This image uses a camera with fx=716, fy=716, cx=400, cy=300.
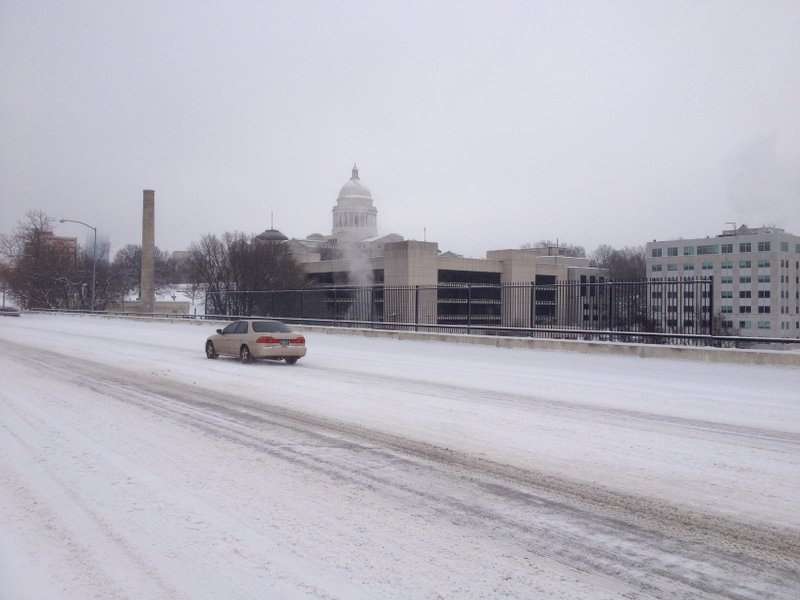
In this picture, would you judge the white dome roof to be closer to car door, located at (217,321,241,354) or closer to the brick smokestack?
the brick smokestack

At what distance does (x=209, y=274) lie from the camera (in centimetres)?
8812

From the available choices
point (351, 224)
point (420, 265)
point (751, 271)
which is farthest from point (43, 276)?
point (751, 271)

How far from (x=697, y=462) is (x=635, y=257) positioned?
138887 millimetres

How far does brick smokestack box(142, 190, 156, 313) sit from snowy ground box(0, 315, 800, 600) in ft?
199

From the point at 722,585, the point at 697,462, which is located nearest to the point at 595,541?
the point at 722,585

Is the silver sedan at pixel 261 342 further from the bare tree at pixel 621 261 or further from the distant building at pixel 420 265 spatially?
the bare tree at pixel 621 261

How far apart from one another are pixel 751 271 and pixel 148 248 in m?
75.9

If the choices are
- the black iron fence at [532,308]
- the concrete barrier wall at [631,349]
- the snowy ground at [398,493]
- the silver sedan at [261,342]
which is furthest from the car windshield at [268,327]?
the concrete barrier wall at [631,349]

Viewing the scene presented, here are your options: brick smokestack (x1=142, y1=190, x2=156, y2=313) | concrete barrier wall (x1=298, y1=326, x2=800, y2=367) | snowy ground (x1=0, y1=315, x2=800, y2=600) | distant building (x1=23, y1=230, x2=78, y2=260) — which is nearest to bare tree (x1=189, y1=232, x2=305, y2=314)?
brick smokestack (x1=142, y1=190, x2=156, y2=313)

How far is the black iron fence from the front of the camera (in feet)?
75.2

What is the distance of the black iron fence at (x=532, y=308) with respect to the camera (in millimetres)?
22906

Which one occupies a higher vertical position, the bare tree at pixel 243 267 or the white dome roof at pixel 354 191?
the white dome roof at pixel 354 191

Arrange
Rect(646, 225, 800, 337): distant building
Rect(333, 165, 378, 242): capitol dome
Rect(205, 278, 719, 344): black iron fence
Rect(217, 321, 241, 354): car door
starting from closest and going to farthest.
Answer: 1. Rect(217, 321, 241, 354): car door
2. Rect(205, 278, 719, 344): black iron fence
3. Rect(646, 225, 800, 337): distant building
4. Rect(333, 165, 378, 242): capitol dome

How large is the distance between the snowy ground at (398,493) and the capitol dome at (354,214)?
132 metres
